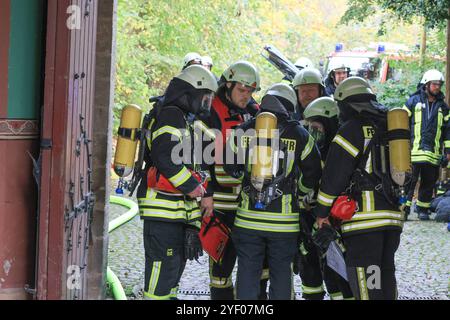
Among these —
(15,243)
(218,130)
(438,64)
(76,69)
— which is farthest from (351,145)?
(438,64)

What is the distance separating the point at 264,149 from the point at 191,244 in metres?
0.90

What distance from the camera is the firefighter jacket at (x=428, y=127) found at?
39.5 feet

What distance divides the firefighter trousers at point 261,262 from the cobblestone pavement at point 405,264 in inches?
59.1

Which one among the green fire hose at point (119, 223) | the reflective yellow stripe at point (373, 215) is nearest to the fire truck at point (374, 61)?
the green fire hose at point (119, 223)

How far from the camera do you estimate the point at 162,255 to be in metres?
5.88

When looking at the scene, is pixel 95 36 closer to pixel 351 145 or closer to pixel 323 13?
pixel 351 145

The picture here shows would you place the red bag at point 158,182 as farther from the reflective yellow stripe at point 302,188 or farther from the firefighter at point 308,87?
the firefighter at point 308,87

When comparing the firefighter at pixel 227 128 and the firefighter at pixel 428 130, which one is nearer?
the firefighter at pixel 227 128

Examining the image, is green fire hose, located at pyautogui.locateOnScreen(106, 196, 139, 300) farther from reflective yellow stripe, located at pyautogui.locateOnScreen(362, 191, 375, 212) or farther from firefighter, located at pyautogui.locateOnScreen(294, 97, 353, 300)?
reflective yellow stripe, located at pyautogui.locateOnScreen(362, 191, 375, 212)

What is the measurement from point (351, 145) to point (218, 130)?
4.43 ft

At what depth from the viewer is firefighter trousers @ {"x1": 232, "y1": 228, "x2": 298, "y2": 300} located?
19.6 ft

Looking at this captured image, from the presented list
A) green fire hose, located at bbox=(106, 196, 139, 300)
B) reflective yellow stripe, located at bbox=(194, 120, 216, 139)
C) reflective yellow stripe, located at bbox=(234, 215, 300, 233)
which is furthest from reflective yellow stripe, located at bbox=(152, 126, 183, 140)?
green fire hose, located at bbox=(106, 196, 139, 300)

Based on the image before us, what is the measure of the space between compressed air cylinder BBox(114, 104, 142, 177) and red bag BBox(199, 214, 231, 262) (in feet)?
3.22

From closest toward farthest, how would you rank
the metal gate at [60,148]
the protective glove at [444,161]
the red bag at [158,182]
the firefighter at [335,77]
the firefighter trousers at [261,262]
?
the metal gate at [60,148], the red bag at [158,182], the firefighter trousers at [261,262], the firefighter at [335,77], the protective glove at [444,161]
